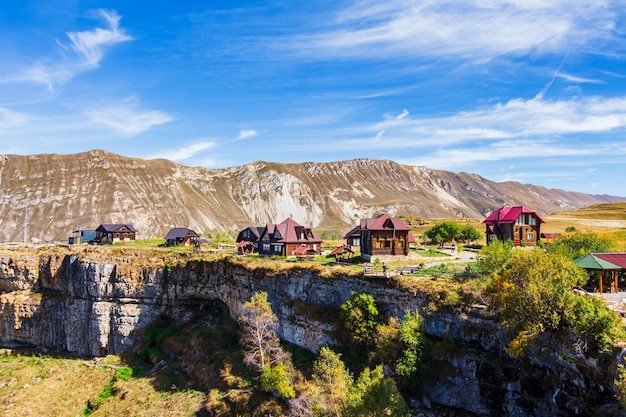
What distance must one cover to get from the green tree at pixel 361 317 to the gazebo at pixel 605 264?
52.2ft

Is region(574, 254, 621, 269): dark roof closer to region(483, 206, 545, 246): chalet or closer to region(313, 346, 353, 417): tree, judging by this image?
region(313, 346, 353, 417): tree

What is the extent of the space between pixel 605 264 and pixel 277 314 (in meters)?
29.2

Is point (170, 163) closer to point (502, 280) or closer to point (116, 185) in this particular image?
point (116, 185)

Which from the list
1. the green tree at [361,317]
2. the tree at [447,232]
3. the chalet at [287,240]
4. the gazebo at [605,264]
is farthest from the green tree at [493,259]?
the tree at [447,232]

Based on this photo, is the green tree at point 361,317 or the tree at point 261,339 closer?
the green tree at point 361,317

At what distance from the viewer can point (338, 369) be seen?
29.4 meters

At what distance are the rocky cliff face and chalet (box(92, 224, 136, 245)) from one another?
97.6ft

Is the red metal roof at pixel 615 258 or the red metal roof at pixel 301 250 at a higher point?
the red metal roof at pixel 615 258

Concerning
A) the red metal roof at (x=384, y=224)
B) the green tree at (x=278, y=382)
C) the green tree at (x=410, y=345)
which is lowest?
the green tree at (x=278, y=382)

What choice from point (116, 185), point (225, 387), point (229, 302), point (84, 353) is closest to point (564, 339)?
point (225, 387)

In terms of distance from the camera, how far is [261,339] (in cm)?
3997

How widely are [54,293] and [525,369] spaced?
203ft

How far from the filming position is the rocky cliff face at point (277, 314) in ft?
83.0

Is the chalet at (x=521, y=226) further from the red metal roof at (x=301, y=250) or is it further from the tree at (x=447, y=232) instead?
the red metal roof at (x=301, y=250)
